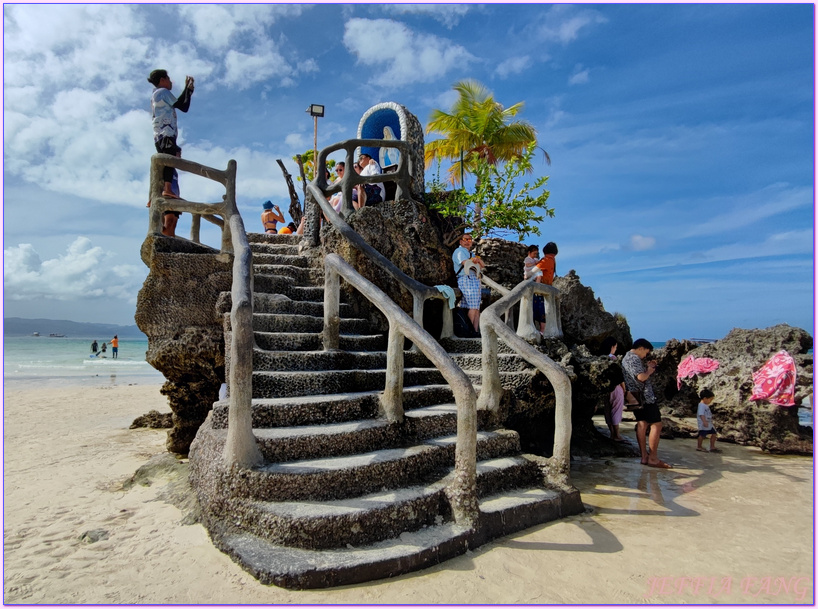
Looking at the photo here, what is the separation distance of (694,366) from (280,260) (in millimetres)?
8594

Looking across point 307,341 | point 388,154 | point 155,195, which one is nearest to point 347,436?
point 307,341

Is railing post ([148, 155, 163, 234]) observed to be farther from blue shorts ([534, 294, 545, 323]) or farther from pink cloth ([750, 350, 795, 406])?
pink cloth ([750, 350, 795, 406])

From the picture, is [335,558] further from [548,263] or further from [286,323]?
[548,263]

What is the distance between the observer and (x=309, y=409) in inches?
170

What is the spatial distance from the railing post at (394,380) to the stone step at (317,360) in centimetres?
90

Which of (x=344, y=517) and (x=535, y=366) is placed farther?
(x=535, y=366)

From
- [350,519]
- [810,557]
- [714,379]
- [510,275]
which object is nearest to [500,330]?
[350,519]

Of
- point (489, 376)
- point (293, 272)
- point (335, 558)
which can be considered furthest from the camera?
point (293, 272)

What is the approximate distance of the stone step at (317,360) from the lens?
16.2ft

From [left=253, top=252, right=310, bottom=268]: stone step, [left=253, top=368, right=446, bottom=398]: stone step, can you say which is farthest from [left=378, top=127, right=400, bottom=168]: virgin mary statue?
[left=253, top=368, right=446, bottom=398]: stone step

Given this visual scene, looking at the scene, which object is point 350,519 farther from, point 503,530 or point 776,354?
point 776,354

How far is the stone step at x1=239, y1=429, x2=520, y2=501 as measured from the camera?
→ 3457 mm

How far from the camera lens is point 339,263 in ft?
17.3

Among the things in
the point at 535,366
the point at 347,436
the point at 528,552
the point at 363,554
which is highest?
the point at 535,366
